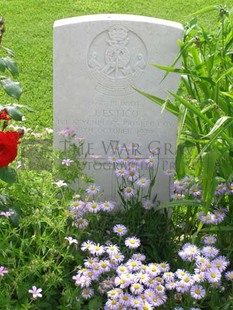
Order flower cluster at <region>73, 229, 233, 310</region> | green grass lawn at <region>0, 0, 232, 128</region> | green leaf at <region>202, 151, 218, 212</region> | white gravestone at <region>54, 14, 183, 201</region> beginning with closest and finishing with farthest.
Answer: flower cluster at <region>73, 229, 233, 310</region>
green leaf at <region>202, 151, 218, 212</region>
white gravestone at <region>54, 14, 183, 201</region>
green grass lawn at <region>0, 0, 232, 128</region>

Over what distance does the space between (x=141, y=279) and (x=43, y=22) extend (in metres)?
5.22

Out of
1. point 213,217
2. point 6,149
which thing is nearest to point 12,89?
point 6,149

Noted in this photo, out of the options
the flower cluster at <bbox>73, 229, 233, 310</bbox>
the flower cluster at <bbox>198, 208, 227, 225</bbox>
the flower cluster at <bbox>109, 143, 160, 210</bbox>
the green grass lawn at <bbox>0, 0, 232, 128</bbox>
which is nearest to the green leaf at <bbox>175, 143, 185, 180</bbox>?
the flower cluster at <bbox>109, 143, 160, 210</bbox>

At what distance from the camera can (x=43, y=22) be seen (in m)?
7.34

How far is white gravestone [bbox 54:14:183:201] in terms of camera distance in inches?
131

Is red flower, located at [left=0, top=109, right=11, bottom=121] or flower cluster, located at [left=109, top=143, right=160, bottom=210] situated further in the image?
flower cluster, located at [left=109, top=143, right=160, bottom=210]

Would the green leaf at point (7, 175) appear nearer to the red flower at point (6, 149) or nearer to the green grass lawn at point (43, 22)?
the red flower at point (6, 149)

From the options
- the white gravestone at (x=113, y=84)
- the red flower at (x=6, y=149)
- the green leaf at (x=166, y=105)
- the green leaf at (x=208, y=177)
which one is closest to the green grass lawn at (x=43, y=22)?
the white gravestone at (x=113, y=84)

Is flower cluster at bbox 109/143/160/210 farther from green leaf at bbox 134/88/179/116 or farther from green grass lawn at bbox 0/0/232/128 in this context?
green grass lawn at bbox 0/0/232/128

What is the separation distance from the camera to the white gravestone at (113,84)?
10.9 feet

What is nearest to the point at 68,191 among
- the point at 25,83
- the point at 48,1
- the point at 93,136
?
the point at 93,136

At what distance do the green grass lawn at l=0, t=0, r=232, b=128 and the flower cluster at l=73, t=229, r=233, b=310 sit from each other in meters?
2.51

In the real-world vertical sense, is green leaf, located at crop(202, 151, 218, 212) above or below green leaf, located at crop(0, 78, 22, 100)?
below

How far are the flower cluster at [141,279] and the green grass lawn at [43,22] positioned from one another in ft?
8.22
